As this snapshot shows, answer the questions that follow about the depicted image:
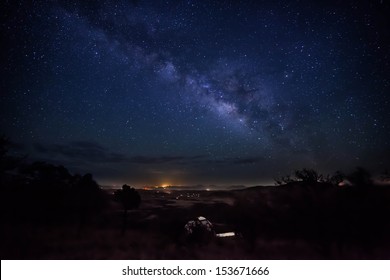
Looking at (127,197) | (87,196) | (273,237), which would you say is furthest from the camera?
(127,197)

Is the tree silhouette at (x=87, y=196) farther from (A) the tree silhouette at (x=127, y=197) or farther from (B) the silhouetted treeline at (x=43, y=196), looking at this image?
(A) the tree silhouette at (x=127, y=197)

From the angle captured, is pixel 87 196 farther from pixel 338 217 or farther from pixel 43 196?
pixel 338 217

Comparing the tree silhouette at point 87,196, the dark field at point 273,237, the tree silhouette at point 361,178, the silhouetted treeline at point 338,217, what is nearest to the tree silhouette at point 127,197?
the tree silhouette at point 87,196

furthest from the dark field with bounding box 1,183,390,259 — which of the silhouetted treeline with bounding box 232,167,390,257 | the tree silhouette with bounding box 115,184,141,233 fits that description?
the tree silhouette with bounding box 115,184,141,233

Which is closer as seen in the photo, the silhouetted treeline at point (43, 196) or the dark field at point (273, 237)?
the dark field at point (273, 237)

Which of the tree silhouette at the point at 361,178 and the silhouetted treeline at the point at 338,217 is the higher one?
the tree silhouette at the point at 361,178

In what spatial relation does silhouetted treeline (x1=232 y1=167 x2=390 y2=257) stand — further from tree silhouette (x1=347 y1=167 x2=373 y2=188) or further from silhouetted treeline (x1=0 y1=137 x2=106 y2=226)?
silhouetted treeline (x1=0 y1=137 x2=106 y2=226)

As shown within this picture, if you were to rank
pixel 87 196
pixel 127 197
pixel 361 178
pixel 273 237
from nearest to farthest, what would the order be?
pixel 361 178, pixel 273 237, pixel 87 196, pixel 127 197

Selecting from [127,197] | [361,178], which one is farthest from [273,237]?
[127,197]

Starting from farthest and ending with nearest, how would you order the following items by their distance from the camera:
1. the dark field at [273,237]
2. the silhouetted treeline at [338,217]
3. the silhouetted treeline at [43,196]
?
the silhouetted treeline at [43,196], the silhouetted treeline at [338,217], the dark field at [273,237]

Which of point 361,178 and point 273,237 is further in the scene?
point 273,237

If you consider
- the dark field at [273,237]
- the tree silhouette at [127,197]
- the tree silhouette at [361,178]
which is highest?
the tree silhouette at [361,178]
